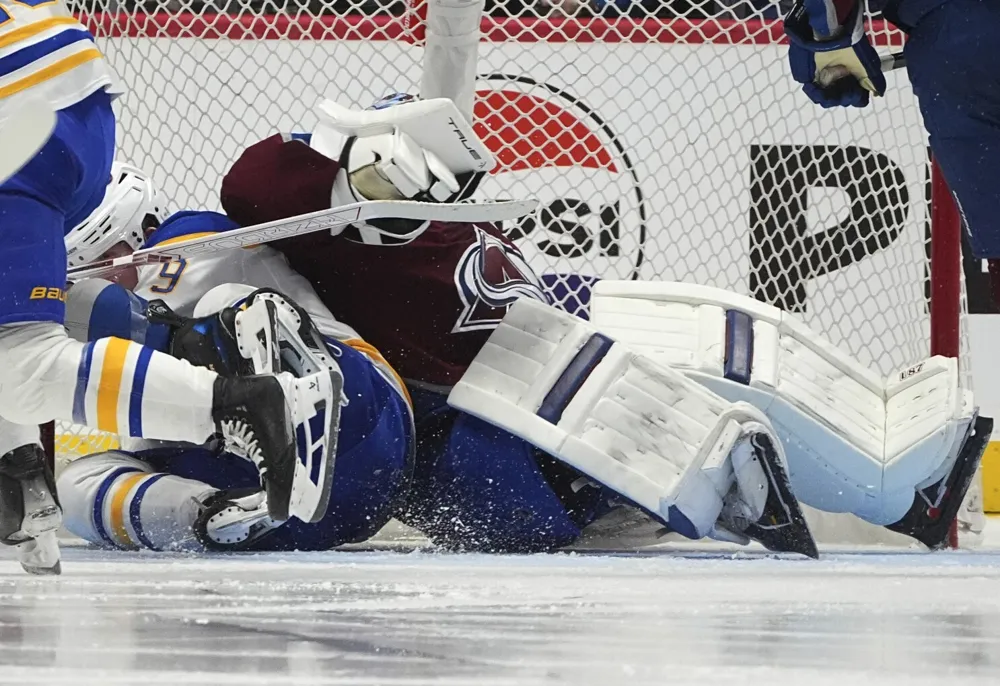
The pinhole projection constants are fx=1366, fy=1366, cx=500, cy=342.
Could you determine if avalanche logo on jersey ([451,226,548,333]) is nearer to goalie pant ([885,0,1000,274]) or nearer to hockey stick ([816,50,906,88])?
hockey stick ([816,50,906,88])

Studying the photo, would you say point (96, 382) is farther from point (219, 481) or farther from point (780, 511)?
point (780, 511)

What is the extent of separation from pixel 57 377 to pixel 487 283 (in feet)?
2.84

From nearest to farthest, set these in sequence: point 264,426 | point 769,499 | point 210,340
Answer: point 264,426 → point 210,340 → point 769,499

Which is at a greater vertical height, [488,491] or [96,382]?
[96,382]

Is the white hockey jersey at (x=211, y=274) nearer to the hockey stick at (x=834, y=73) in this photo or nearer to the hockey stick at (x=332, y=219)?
the hockey stick at (x=332, y=219)

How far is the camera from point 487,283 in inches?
88.7

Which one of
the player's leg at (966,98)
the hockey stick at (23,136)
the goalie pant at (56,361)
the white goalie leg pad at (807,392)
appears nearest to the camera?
the hockey stick at (23,136)

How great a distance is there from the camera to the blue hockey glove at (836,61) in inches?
81.3

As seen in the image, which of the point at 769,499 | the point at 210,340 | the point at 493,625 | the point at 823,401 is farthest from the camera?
the point at 823,401

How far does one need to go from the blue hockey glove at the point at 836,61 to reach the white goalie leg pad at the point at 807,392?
38cm

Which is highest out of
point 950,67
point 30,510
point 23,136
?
point 950,67

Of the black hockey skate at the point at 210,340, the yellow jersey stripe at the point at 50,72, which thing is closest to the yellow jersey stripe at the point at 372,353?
the black hockey skate at the point at 210,340

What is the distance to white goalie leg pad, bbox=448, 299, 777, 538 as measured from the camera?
6.74 ft

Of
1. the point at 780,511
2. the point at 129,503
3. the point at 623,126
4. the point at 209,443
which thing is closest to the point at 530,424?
the point at 780,511
